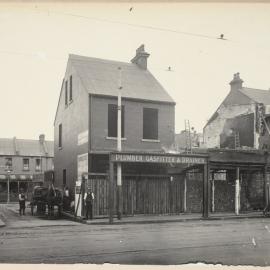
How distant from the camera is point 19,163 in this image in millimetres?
49594

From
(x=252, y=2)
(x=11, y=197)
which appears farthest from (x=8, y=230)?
(x=11, y=197)

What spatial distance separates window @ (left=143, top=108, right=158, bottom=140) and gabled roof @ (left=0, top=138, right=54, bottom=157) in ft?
91.8

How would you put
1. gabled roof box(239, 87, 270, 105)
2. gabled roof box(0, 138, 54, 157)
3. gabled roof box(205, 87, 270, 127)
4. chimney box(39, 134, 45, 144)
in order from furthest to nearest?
chimney box(39, 134, 45, 144), gabled roof box(0, 138, 54, 157), gabled roof box(205, 87, 270, 127), gabled roof box(239, 87, 270, 105)

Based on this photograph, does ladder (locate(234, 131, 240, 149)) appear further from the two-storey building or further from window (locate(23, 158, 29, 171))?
window (locate(23, 158, 29, 171))

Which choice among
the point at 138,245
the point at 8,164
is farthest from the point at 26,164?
the point at 138,245

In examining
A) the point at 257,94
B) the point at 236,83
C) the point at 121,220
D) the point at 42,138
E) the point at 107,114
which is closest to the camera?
the point at 121,220

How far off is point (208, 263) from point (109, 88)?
15.8 m

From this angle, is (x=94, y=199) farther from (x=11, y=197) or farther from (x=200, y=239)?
(x=11, y=197)

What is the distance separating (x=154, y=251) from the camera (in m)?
11.4

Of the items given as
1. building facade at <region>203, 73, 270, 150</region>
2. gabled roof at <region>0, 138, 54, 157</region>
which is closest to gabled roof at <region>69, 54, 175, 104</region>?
building facade at <region>203, 73, 270, 150</region>

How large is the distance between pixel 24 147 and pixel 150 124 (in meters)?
29.5

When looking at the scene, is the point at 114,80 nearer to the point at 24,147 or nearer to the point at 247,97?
the point at 247,97

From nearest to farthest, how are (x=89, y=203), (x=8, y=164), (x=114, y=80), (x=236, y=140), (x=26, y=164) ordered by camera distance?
(x=89, y=203)
(x=114, y=80)
(x=236, y=140)
(x=8, y=164)
(x=26, y=164)

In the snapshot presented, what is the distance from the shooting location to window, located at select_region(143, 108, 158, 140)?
990 inches
